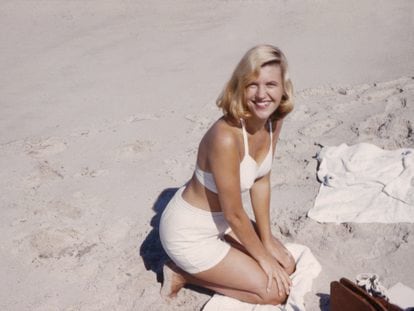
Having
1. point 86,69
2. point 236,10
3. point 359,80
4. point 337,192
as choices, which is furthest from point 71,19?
point 337,192

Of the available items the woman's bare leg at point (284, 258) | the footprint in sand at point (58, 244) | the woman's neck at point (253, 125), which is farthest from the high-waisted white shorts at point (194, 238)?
the footprint in sand at point (58, 244)

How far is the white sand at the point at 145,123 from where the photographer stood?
9.16 ft

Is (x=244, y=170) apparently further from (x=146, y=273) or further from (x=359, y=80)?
(x=359, y=80)

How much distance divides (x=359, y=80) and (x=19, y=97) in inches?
A: 164

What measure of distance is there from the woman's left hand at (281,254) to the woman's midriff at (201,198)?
427 mm

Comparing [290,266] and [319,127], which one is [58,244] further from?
[319,127]

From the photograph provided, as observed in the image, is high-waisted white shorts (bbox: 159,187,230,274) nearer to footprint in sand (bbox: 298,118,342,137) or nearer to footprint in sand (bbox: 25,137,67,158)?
footprint in sand (bbox: 298,118,342,137)

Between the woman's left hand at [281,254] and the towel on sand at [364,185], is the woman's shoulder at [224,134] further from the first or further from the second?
the towel on sand at [364,185]

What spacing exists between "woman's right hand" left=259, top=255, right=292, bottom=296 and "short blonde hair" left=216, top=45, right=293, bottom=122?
2.54 ft

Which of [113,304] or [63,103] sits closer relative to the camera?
[113,304]

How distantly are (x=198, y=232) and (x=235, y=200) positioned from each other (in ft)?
0.99

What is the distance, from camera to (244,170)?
7.53 ft

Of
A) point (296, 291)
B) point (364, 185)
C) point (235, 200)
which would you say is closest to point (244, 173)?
point (235, 200)

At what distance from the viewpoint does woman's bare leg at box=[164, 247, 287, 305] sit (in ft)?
7.72
